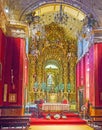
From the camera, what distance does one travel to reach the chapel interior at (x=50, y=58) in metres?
14.5

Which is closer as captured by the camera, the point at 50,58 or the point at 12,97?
the point at 12,97

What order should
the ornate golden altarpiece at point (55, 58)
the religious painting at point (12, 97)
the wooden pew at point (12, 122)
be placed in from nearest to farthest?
1. the wooden pew at point (12, 122)
2. the religious painting at point (12, 97)
3. the ornate golden altarpiece at point (55, 58)

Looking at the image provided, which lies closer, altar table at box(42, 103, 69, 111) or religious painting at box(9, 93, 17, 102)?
religious painting at box(9, 93, 17, 102)

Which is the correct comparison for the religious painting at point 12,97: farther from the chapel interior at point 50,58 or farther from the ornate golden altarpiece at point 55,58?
the ornate golden altarpiece at point 55,58

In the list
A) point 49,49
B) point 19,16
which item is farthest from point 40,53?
point 19,16

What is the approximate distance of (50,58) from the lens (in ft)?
76.6

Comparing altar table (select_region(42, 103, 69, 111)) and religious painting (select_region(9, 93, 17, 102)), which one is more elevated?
religious painting (select_region(9, 93, 17, 102))

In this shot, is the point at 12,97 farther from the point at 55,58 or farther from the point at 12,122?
the point at 55,58

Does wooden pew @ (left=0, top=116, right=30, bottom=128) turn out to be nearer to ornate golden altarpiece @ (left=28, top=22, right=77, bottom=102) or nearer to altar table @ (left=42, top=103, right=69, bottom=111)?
altar table @ (left=42, top=103, right=69, bottom=111)

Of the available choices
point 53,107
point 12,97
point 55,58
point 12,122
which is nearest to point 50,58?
point 55,58

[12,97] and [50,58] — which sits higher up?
[50,58]

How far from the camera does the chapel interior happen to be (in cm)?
1448

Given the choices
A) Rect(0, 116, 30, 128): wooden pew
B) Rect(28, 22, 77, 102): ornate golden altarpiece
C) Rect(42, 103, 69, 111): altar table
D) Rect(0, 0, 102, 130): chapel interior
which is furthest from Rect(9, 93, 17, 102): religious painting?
Rect(28, 22, 77, 102): ornate golden altarpiece

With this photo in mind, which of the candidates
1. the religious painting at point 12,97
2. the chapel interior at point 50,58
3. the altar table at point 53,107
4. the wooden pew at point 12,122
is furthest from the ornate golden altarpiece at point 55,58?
the wooden pew at point 12,122
